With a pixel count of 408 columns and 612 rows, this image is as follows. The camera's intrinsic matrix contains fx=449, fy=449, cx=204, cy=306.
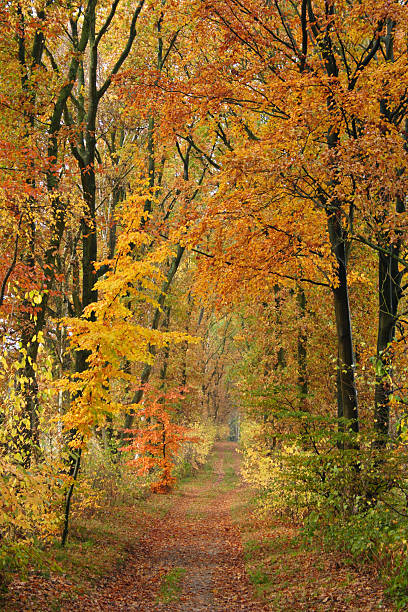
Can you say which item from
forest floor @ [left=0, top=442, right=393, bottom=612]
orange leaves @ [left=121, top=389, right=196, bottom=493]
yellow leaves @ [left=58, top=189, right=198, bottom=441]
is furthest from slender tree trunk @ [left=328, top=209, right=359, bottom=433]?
orange leaves @ [left=121, top=389, right=196, bottom=493]

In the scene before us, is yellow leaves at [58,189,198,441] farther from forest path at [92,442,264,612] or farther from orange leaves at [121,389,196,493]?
orange leaves at [121,389,196,493]

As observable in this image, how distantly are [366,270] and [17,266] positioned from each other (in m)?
9.50

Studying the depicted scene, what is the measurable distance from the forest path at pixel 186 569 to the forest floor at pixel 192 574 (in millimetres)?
18

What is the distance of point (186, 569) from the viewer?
29.8 ft

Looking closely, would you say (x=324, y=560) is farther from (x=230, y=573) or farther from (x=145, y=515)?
(x=145, y=515)

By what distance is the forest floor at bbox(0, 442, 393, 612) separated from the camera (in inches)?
238

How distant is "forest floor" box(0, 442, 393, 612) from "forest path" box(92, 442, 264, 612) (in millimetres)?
18

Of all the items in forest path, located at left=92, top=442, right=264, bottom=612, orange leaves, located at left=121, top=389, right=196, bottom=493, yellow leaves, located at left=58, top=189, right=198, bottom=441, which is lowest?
forest path, located at left=92, top=442, right=264, bottom=612

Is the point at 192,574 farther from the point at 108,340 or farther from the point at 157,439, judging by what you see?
the point at 157,439

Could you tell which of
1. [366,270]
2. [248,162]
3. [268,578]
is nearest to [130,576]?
[268,578]

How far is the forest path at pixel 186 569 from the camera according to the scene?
7.05 m

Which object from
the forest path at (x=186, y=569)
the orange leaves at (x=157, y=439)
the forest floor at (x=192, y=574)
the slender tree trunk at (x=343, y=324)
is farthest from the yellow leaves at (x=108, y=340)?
the orange leaves at (x=157, y=439)

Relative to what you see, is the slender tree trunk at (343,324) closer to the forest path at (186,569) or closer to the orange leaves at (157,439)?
the forest path at (186,569)

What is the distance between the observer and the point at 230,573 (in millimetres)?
8781
